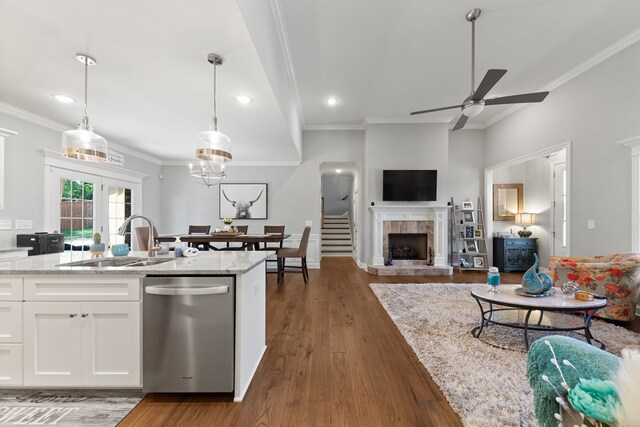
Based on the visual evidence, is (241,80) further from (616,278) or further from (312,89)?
(616,278)

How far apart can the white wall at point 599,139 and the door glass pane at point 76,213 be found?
769cm

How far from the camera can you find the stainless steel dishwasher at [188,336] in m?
1.70

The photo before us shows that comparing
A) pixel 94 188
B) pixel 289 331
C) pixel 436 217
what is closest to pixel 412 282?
pixel 436 217

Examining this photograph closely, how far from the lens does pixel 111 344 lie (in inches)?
67.7

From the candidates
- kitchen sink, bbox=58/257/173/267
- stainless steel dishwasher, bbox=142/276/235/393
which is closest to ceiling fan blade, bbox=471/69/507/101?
stainless steel dishwasher, bbox=142/276/235/393

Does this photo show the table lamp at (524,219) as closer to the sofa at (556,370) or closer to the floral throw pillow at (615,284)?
the floral throw pillow at (615,284)

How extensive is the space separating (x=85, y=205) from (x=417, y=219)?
6.24 m

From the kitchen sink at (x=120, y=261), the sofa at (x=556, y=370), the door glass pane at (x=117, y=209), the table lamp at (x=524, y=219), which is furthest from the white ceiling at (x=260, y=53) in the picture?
the table lamp at (x=524, y=219)

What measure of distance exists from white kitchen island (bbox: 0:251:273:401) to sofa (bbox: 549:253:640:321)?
3.67 meters

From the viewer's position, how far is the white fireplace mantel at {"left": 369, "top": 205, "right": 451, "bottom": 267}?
5648 mm

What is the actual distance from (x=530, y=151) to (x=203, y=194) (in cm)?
697

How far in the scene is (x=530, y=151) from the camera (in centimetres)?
492

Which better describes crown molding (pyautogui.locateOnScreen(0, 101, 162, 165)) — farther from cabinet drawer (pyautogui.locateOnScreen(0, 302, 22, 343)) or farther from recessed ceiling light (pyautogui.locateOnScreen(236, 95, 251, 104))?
cabinet drawer (pyautogui.locateOnScreen(0, 302, 22, 343))

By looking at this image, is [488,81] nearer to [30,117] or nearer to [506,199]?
[506,199]
